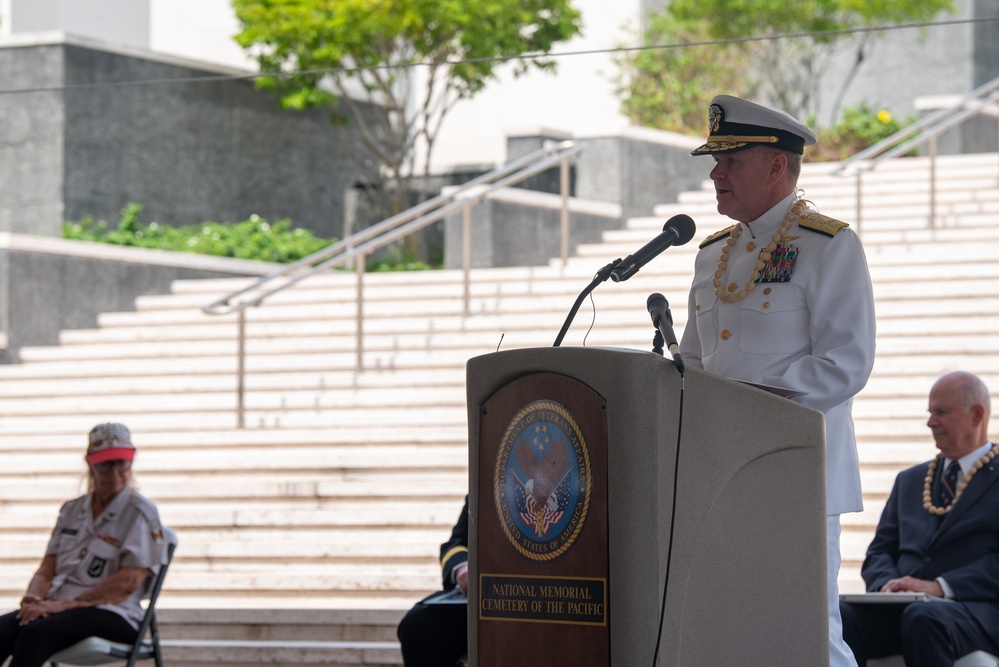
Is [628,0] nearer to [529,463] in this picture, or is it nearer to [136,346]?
[136,346]

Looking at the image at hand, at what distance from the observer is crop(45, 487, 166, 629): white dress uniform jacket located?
6246 mm

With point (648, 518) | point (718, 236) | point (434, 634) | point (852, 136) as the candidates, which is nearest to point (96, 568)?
point (434, 634)

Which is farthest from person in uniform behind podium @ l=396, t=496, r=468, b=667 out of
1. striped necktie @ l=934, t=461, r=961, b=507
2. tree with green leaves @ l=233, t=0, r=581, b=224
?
tree with green leaves @ l=233, t=0, r=581, b=224

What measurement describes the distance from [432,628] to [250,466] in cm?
419

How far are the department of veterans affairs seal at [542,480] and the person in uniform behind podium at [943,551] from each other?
1944 mm

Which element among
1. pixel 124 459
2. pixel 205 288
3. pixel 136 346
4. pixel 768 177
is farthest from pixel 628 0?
pixel 768 177

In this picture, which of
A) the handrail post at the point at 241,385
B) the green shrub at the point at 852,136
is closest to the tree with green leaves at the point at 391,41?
the green shrub at the point at 852,136

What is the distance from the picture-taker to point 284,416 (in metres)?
10.2

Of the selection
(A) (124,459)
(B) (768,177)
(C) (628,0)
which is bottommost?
(A) (124,459)

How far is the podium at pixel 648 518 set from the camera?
2.96 meters

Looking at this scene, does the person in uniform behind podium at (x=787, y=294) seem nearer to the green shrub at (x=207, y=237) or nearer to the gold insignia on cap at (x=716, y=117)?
the gold insignia on cap at (x=716, y=117)

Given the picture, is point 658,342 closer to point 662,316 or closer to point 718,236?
point 662,316

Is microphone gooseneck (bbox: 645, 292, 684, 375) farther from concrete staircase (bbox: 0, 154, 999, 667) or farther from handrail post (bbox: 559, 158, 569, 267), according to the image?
handrail post (bbox: 559, 158, 569, 267)

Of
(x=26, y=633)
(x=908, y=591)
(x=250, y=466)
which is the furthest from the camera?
(x=250, y=466)
